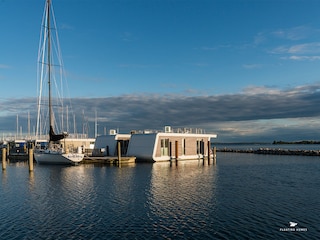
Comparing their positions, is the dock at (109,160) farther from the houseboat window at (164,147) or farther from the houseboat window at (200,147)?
the houseboat window at (200,147)

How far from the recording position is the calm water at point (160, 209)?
49.9ft

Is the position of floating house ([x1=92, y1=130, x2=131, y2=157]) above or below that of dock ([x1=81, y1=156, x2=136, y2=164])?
above

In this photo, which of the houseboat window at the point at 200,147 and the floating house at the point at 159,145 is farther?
the houseboat window at the point at 200,147

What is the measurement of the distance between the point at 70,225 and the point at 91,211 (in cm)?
281

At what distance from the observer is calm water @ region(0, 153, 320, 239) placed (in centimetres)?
1522

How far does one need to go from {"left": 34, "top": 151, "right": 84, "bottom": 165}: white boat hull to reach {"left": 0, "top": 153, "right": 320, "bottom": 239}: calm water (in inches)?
670

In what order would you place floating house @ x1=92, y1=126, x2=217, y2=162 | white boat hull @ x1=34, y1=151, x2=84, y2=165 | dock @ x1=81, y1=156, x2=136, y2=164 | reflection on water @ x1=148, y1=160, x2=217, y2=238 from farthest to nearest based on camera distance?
floating house @ x1=92, y1=126, x2=217, y2=162 → dock @ x1=81, y1=156, x2=136, y2=164 → white boat hull @ x1=34, y1=151, x2=84, y2=165 → reflection on water @ x1=148, y1=160, x2=217, y2=238

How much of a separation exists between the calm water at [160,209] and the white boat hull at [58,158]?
55.9 ft

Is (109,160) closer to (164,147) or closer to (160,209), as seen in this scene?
(164,147)

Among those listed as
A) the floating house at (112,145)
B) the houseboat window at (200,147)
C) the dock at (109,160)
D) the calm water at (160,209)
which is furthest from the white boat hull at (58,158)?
the houseboat window at (200,147)

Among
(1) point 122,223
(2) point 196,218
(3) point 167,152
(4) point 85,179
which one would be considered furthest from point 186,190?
(3) point 167,152

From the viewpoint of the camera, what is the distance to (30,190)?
26859 millimetres

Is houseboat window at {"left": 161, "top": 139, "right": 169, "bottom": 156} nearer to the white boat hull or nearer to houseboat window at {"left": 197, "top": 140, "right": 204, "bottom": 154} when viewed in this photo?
houseboat window at {"left": 197, "top": 140, "right": 204, "bottom": 154}

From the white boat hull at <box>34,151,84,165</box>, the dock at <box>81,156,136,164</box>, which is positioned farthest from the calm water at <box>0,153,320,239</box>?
the dock at <box>81,156,136,164</box>
